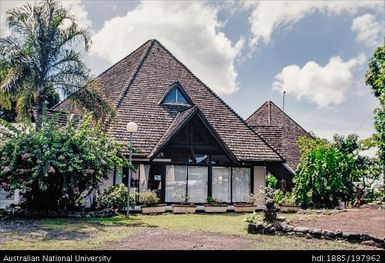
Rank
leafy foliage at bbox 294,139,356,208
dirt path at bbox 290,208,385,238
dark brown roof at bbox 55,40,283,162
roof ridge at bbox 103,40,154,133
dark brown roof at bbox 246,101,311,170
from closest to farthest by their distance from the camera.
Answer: dirt path at bbox 290,208,385,238
dark brown roof at bbox 55,40,283,162
roof ridge at bbox 103,40,154,133
leafy foliage at bbox 294,139,356,208
dark brown roof at bbox 246,101,311,170

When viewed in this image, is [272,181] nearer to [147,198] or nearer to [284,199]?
[284,199]

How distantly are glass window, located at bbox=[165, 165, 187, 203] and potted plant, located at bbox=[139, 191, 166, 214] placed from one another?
1.17 m

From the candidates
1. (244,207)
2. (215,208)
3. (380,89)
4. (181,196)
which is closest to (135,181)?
(181,196)

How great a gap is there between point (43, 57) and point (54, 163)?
16.9 feet

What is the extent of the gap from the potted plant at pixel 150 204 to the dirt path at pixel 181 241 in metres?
6.77

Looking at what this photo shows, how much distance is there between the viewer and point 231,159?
23.1m

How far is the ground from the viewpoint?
10898 mm

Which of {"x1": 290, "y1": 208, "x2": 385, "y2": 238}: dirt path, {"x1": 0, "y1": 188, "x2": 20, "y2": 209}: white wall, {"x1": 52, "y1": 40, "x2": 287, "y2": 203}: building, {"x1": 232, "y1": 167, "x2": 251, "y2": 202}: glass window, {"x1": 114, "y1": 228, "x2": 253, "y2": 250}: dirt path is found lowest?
{"x1": 114, "y1": 228, "x2": 253, "y2": 250}: dirt path

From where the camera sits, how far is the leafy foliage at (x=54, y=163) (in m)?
16.6

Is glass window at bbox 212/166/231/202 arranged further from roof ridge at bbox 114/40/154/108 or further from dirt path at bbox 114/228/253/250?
dirt path at bbox 114/228/253/250

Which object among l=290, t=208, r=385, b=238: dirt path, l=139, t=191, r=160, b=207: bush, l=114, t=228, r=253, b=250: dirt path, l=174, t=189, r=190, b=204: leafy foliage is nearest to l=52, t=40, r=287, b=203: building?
l=174, t=189, r=190, b=204: leafy foliage

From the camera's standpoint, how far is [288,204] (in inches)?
938

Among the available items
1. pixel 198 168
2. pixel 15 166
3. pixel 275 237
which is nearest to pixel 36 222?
pixel 15 166
